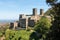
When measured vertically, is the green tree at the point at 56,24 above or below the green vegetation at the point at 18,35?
above

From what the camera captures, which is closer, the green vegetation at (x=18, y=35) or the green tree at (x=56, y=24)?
the green tree at (x=56, y=24)

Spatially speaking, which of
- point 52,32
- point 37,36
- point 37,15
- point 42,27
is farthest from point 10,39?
point 52,32

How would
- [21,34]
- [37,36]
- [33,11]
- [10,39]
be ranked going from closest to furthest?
[37,36] → [21,34] → [10,39] → [33,11]

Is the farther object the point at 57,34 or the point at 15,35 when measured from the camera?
the point at 15,35

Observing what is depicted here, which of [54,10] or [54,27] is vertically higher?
[54,10]

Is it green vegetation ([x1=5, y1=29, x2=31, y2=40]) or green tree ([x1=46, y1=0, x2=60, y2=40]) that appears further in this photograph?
green vegetation ([x1=5, y1=29, x2=31, y2=40])

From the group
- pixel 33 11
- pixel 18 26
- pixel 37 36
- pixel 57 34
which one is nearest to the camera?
pixel 57 34

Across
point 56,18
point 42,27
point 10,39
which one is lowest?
point 10,39

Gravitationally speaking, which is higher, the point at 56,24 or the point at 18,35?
the point at 56,24

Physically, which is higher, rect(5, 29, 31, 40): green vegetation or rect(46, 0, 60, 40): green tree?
rect(46, 0, 60, 40): green tree

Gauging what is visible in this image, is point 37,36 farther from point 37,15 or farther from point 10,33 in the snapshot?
point 37,15

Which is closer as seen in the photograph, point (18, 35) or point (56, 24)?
point (56, 24)

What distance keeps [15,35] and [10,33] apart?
2160mm

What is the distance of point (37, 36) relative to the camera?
2678 cm
